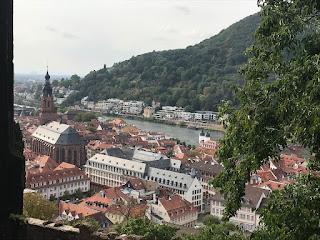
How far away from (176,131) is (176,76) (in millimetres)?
30834

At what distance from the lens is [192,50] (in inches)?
5428

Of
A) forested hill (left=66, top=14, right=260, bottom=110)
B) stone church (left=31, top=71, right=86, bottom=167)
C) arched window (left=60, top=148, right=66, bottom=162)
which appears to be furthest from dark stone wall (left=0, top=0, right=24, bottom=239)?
forested hill (left=66, top=14, right=260, bottom=110)

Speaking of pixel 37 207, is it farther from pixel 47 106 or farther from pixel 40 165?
pixel 47 106

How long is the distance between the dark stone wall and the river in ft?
226

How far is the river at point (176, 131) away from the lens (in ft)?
258

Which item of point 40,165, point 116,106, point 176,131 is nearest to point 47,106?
point 40,165

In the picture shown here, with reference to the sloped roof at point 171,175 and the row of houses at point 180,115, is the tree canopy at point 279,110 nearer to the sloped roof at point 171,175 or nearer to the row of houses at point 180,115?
the sloped roof at point 171,175

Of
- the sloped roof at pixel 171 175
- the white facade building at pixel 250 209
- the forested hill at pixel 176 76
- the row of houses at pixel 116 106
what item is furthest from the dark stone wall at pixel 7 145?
the row of houses at pixel 116 106

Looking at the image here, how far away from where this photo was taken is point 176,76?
117 meters

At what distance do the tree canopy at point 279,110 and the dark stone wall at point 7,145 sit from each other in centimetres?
232

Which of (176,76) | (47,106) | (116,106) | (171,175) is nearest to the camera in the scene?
(171,175)

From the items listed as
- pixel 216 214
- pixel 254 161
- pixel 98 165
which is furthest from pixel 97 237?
pixel 98 165

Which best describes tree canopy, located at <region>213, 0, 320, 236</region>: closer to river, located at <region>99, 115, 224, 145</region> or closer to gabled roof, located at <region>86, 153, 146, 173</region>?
gabled roof, located at <region>86, 153, 146, 173</region>

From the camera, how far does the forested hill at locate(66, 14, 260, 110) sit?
107 metres
